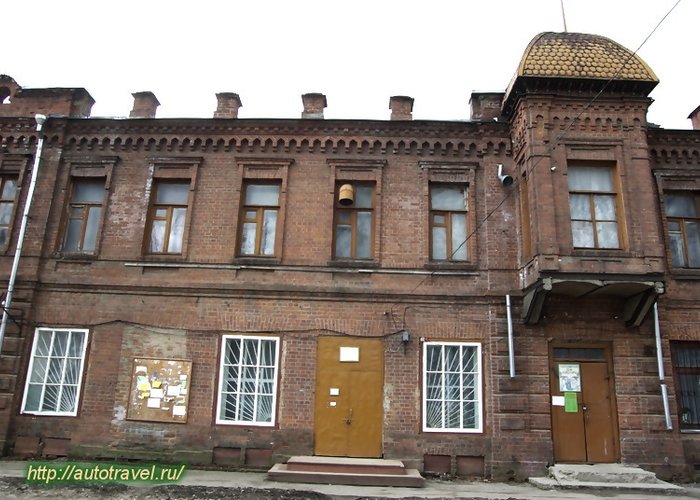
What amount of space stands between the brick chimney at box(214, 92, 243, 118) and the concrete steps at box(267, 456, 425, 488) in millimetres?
8016

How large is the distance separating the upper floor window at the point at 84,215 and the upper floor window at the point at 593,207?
1073 cm

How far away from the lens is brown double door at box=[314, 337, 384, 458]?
11.2m

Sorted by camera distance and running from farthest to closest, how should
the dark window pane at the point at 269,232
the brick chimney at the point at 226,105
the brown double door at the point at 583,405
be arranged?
the brick chimney at the point at 226,105, the dark window pane at the point at 269,232, the brown double door at the point at 583,405

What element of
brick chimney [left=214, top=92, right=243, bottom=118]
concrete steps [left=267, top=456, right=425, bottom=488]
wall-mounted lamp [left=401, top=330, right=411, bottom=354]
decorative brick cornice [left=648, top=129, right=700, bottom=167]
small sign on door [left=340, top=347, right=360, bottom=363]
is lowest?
concrete steps [left=267, top=456, right=425, bottom=488]

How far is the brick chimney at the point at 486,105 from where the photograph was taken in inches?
505

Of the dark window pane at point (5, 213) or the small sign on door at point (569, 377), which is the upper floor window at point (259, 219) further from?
the small sign on door at point (569, 377)

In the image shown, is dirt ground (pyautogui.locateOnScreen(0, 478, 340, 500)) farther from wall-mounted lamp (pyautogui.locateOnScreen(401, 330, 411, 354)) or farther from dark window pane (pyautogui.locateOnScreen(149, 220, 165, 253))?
dark window pane (pyautogui.locateOnScreen(149, 220, 165, 253))

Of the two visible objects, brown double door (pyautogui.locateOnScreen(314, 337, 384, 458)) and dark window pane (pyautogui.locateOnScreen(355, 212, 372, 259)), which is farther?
dark window pane (pyautogui.locateOnScreen(355, 212, 372, 259))

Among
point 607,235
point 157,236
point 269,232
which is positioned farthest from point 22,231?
point 607,235

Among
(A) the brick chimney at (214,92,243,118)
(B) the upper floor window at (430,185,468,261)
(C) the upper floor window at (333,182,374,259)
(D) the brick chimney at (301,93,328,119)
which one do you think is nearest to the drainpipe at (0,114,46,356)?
(A) the brick chimney at (214,92,243,118)

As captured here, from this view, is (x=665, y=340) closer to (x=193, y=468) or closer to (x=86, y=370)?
(x=193, y=468)

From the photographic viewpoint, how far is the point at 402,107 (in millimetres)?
12969

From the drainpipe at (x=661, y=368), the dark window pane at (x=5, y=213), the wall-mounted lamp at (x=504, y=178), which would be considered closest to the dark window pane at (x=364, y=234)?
the wall-mounted lamp at (x=504, y=178)

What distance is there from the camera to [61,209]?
1276 centimetres
